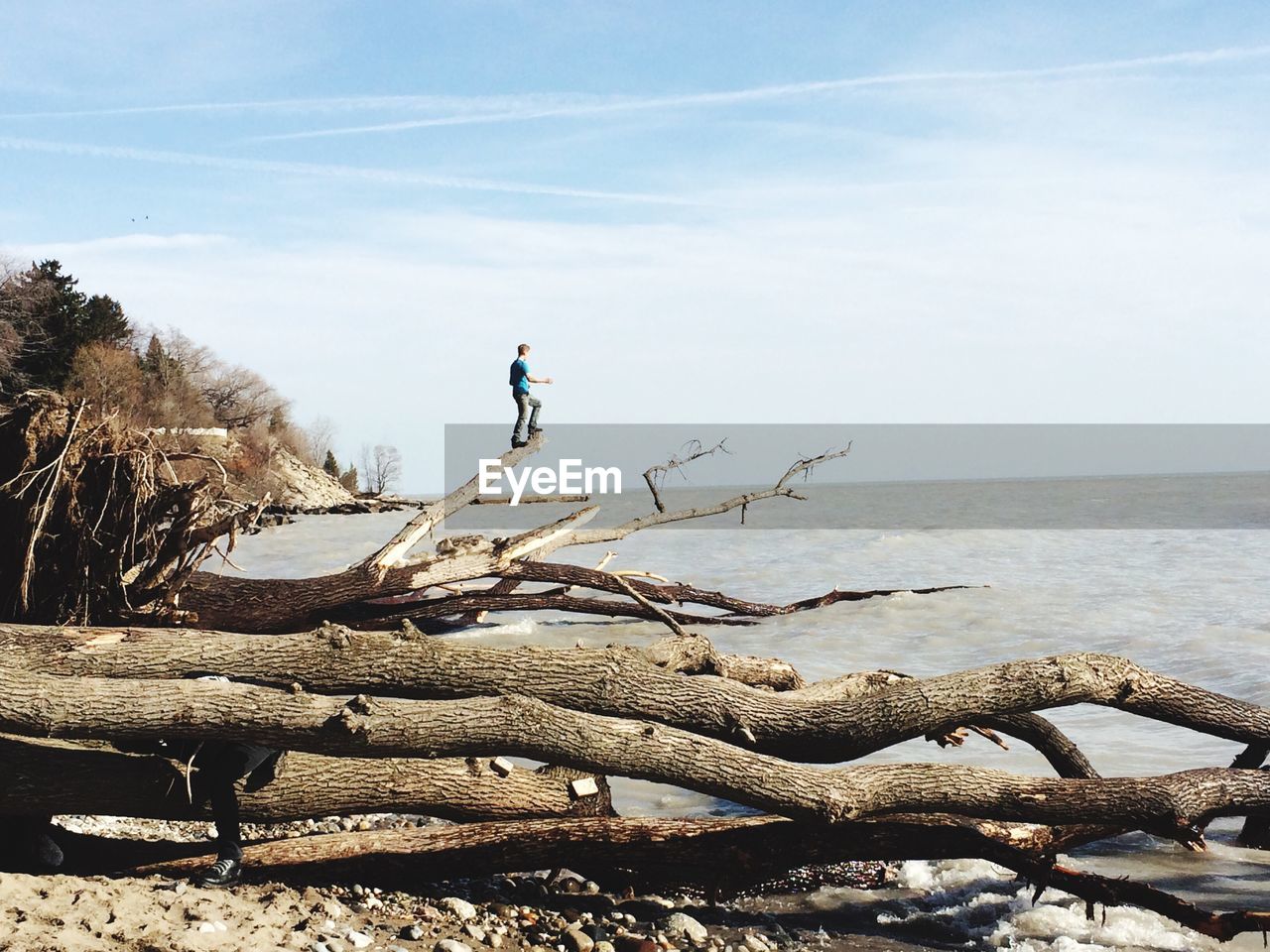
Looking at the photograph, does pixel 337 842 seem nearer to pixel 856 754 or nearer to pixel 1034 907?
pixel 856 754

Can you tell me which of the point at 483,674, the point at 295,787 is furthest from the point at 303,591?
the point at 483,674

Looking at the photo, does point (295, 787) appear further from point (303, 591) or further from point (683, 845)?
point (303, 591)

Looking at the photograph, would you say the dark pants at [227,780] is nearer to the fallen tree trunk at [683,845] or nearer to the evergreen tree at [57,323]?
the fallen tree trunk at [683,845]

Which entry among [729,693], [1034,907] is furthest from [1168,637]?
[729,693]

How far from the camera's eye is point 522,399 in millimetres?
15195

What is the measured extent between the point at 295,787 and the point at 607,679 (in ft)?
5.88

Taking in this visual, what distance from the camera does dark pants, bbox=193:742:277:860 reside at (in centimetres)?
582

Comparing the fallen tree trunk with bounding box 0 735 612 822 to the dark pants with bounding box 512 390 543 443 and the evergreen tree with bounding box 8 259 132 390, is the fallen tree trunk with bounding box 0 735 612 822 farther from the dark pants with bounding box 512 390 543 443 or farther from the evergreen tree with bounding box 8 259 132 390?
the evergreen tree with bounding box 8 259 132 390

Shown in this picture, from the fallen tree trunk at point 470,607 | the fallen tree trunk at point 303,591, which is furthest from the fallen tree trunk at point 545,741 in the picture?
the fallen tree trunk at point 470,607

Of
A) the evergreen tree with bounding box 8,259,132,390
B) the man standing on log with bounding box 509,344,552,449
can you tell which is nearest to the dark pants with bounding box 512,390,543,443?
the man standing on log with bounding box 509,344,552,449

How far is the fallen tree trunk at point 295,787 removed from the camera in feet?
19.2

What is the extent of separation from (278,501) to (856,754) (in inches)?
1881

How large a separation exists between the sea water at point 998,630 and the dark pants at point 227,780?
3.04 metres

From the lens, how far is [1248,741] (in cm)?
713
